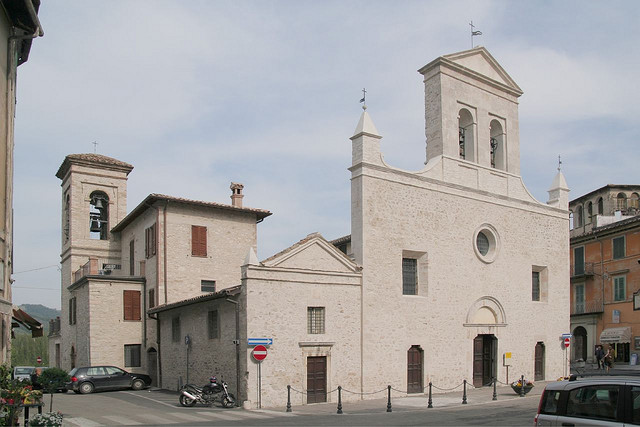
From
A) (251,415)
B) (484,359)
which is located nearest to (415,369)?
(484,359)

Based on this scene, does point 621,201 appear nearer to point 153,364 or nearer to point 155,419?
point 153,364

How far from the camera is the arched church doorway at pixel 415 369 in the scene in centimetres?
2371

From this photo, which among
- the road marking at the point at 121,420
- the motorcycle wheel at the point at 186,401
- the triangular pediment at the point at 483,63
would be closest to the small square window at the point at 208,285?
the motorcycle wheel at the point at 186,401

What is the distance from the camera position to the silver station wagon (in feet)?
26.5

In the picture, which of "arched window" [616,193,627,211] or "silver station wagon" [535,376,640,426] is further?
"arched window" [616,193,627,211]

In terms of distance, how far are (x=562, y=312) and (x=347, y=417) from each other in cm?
1665

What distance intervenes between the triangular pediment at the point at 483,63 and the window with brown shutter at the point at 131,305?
18006 millimetres

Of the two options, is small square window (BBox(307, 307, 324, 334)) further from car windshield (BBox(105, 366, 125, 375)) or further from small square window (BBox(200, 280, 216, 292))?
car windshield (BBox(105, 366, 125, 375))

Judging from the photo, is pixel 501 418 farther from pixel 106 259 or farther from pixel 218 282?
pixel 106 259

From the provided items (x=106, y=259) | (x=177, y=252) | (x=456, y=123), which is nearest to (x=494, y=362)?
(x=456, y=123)

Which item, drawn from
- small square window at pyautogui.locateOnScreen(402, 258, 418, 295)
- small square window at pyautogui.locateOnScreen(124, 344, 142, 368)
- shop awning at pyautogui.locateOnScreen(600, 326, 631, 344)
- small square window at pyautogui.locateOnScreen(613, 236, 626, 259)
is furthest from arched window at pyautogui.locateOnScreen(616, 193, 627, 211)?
small square window at pyautogui.locateOnScreen(124, 344, 142, 368)

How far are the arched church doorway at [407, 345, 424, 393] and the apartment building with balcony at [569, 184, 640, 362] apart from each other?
1811cm

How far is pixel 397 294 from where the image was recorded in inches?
924

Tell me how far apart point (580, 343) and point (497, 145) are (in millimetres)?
19068
